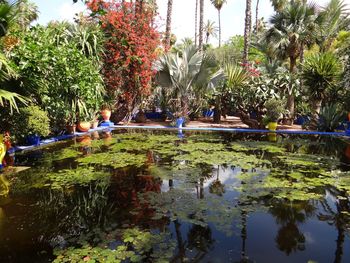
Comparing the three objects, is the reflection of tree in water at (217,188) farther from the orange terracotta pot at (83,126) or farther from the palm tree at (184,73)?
the palm tree at (184,73)

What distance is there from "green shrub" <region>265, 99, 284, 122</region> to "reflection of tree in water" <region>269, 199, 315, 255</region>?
25.7ft

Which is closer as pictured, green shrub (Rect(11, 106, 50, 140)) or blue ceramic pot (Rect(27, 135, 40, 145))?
green shrub (Rect(11, 106, 50, 140))

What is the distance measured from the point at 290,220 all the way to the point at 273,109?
8573mm

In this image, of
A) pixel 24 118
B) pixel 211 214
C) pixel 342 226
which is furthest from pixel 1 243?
pixel 24 118

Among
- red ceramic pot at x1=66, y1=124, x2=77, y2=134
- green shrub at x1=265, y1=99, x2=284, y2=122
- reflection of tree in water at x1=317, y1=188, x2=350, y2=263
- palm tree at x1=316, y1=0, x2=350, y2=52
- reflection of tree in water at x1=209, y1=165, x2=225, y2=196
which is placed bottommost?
reflection of tree in water at x1=317, y1=188, x2=350, y2=263

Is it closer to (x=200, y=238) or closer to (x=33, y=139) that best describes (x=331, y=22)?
(x=33, y=139)

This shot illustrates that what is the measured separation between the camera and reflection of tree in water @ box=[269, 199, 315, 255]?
3428mm

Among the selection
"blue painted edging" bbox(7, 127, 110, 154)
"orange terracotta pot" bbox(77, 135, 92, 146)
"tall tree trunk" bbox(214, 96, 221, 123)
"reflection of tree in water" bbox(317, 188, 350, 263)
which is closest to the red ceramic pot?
"blue painted edging" bbox(7, 127, 110, 154)

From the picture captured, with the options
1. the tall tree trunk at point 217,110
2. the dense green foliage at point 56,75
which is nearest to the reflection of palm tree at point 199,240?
the dense green foliage at point 56,75

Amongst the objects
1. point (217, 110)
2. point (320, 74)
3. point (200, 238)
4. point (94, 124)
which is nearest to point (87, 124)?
point (94, 124)

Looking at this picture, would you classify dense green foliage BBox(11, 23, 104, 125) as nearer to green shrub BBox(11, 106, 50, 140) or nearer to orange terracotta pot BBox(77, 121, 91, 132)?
orange terracotta pot BBox(77, 121, 91, 132)

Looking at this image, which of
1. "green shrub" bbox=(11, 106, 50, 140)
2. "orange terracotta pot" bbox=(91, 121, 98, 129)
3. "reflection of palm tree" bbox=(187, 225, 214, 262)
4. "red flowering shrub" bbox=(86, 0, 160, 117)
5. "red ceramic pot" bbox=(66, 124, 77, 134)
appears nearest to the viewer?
"reflection of palm tree" bbox=(187, 225, 214, 262)

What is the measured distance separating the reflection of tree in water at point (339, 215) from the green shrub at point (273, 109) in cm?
725

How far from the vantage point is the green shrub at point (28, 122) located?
7.39 metres
